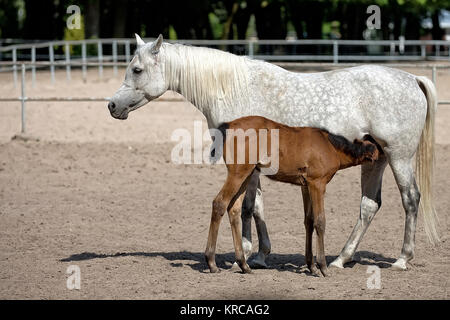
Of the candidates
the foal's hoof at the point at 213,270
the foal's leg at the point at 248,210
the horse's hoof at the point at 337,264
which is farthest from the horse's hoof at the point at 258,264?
the horse's hoof at the point at 337,264

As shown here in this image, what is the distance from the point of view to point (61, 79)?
1892cm

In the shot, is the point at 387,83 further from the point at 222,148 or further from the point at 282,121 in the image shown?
the point at 222,148

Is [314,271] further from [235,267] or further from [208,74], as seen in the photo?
[208,74]

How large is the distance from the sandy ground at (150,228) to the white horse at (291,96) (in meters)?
0.60

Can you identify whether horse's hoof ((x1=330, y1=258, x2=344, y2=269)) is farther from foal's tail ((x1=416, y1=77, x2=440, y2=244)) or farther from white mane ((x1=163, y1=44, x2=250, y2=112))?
white mane ((x1=163, y1=44, x2=250, y2=112))

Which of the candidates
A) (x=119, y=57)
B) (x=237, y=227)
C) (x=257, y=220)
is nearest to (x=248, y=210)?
(x=257, y=220)

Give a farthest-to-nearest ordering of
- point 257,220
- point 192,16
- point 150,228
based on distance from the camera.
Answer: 1. point 192,16
2. point 150,228
3. point 257,220

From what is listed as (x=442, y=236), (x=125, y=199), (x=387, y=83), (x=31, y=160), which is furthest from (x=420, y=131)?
(x=31, y=160)

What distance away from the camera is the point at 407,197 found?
586 centimetres

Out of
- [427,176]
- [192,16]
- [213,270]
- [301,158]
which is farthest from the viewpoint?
[192,16]

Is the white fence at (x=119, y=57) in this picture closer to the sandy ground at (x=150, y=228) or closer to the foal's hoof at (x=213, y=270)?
the sandy ground at (x=150, y=228)

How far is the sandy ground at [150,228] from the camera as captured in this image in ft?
17.1

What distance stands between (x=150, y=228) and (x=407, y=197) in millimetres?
2668

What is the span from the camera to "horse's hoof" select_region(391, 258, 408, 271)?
5.80 metres
